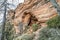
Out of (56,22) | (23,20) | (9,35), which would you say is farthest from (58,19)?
(23,20)

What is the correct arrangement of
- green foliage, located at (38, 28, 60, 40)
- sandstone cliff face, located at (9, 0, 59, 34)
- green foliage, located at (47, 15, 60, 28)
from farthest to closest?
sandstone cliff face, located at (9, 0, 59, 34)
green foliage, located at (47, 15, 60, 28)
green foliage, located at (38, 28, 60, 40)

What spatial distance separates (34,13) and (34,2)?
1.87 metres

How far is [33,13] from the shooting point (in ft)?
71.7

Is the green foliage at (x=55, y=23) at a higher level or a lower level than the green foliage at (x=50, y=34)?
higher

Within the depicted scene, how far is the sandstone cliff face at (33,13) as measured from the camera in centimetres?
1877

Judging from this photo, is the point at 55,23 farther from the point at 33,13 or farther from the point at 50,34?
the point at 33,13

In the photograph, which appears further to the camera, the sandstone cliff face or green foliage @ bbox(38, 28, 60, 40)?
the sandstone cliff face

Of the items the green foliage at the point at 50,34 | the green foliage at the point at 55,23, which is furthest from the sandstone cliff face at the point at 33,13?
the green foliage at the point at 50,34

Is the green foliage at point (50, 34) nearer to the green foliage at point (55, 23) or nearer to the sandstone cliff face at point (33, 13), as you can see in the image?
the green foliage at point (55, 23)

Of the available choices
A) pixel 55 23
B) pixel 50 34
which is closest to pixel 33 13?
pixel 55 23

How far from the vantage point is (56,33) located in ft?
41.8

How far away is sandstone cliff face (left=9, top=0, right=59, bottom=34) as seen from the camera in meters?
18.8

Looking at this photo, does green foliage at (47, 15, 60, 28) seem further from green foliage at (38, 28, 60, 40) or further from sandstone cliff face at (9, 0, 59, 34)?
sandstone cliff face at (9, 0, 59, 34)

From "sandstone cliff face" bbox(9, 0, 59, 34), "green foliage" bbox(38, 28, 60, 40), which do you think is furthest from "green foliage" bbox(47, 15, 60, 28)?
"sandstone cliff face" bbox(9, 0, 59, 34)
